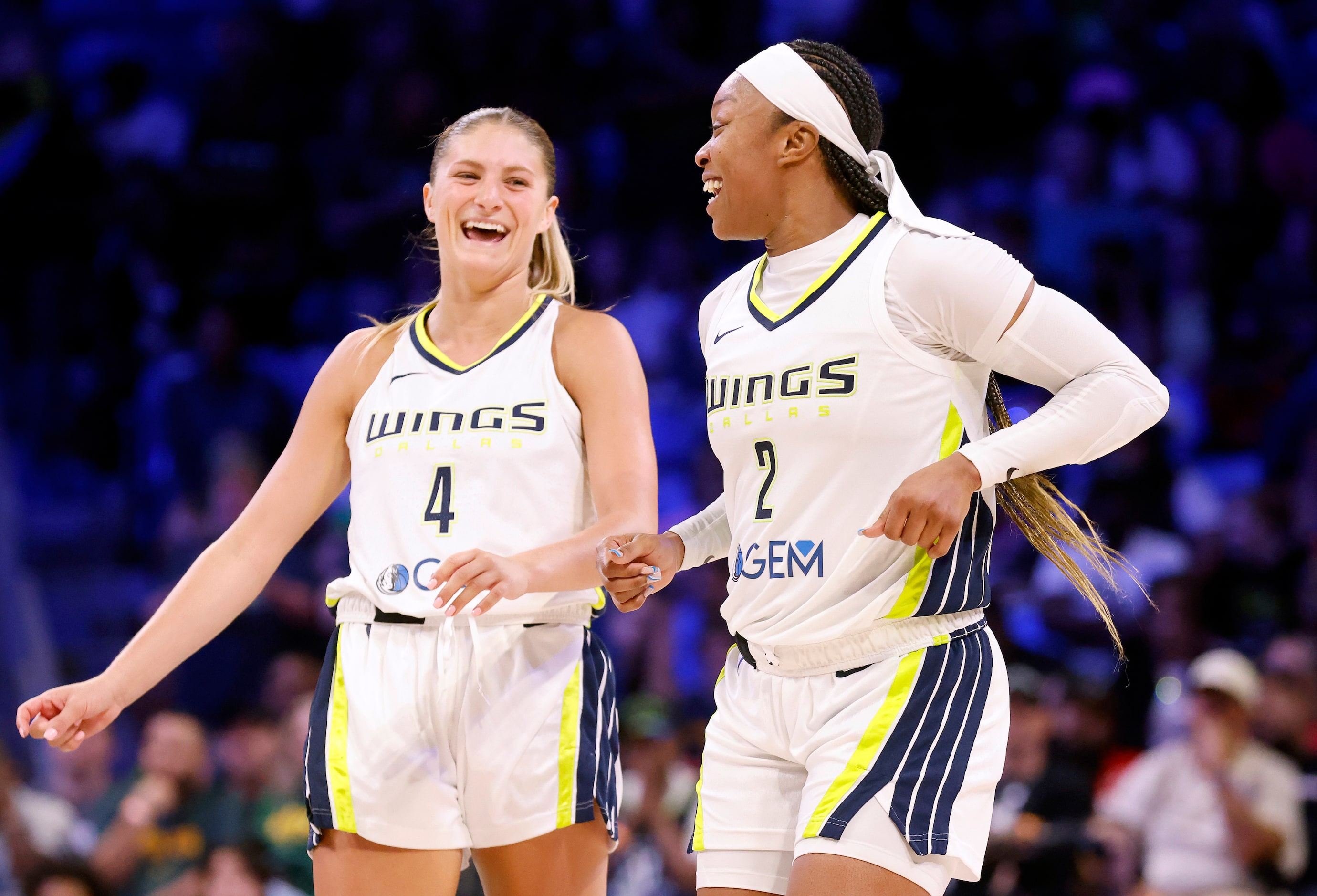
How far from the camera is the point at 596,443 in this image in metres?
2.67

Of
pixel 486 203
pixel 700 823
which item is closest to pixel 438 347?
pixel 486 203

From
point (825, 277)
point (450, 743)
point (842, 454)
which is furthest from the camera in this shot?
point (450, 743)

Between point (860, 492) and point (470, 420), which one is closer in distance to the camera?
point (860, 492)

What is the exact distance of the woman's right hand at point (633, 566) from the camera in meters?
2.29

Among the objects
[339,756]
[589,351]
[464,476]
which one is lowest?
[339,756]

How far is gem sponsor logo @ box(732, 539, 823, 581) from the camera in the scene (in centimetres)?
218

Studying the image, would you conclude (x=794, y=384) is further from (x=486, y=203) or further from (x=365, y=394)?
(x=365, y=394)

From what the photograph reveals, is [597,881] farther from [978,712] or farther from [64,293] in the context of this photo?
[64,293]

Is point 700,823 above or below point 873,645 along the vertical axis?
below

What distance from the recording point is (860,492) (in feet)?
7.13

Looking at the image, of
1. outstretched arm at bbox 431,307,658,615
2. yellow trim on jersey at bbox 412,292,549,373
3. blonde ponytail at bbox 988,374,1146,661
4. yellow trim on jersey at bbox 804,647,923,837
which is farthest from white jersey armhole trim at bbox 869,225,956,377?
yellow trim on jersey at bbox 412,292,549,373

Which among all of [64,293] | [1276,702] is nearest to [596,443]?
[1276,702]

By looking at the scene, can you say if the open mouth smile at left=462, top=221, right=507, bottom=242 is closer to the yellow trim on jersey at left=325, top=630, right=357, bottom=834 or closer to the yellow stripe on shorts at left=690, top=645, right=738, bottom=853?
the yellow trim on jersey at left=325, top=630, right=357, bottom=834

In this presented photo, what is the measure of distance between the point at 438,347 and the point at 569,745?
0.83m
